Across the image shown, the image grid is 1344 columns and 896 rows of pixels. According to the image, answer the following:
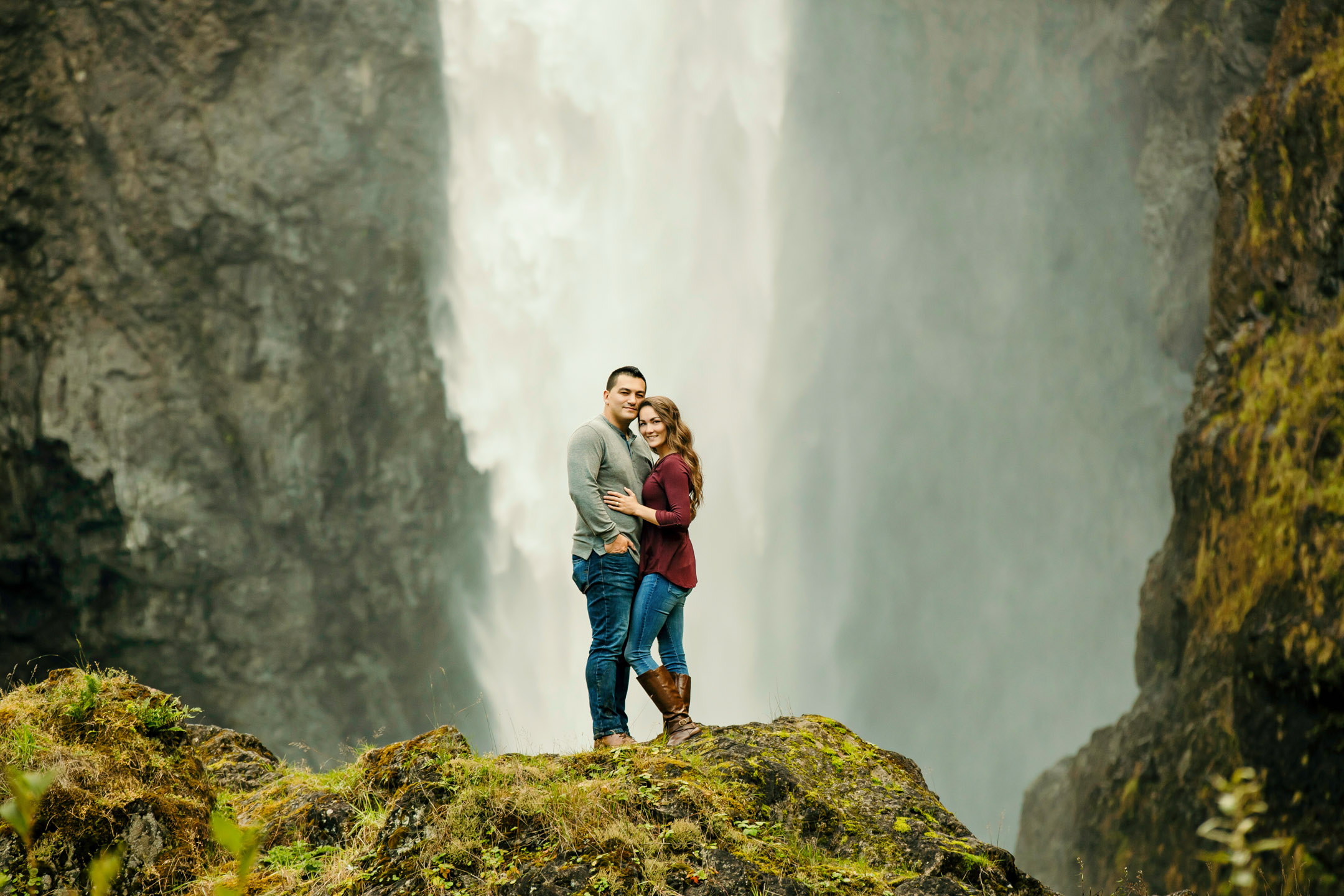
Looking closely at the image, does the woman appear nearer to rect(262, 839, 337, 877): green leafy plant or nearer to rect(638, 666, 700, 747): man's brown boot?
rect(638, 666, 700, 747): man's brown boot

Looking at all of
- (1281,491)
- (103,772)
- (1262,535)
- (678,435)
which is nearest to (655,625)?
(678,435)

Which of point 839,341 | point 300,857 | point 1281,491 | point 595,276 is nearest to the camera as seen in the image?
point 300,857

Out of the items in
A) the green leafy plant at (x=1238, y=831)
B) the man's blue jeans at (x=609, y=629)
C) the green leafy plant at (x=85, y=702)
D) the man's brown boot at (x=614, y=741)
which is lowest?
the green leafy plant at (x=1238, y=831)

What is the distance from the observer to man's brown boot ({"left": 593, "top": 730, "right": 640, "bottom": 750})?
183 inches

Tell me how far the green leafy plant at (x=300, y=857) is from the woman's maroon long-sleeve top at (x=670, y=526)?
6.49 ft

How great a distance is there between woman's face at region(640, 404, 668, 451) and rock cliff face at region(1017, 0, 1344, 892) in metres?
6.61

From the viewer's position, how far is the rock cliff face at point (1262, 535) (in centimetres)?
913

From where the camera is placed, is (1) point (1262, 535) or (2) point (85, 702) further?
(1) point (1262, 535)

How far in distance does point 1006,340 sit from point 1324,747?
22887 mm

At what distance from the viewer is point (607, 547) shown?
16.6 ft

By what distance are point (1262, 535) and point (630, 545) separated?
8.65m

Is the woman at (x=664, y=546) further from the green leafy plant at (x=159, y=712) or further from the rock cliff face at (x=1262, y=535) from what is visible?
the rock cliff face at (x=1262, y=535)

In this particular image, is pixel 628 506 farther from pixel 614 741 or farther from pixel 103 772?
pixel 103 772

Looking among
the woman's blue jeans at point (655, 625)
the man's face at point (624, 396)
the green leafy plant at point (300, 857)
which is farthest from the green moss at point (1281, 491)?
the green leafy plant at point (300, 857)
